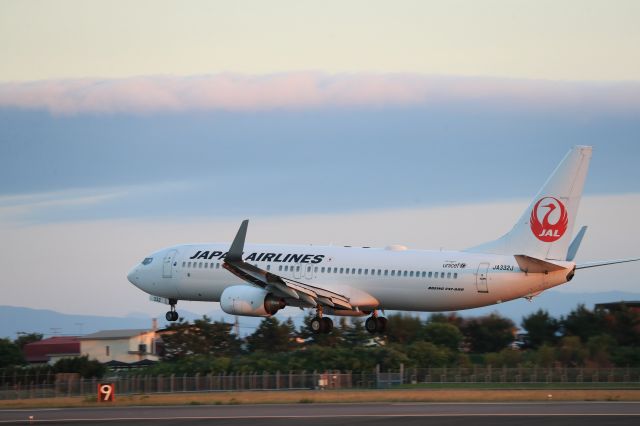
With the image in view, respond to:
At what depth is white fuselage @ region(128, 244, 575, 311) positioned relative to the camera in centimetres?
6053

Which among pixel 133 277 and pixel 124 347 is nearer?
pixel 133 277

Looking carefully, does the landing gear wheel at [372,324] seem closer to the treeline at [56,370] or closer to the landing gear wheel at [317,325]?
the landing gear wheel at [317,325]

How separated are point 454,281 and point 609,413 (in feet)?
60.8

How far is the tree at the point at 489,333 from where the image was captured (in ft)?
256

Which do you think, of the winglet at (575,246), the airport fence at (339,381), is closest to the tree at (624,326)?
the airport fence at (339,381)

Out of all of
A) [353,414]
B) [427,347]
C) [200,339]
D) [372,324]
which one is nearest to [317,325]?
[372,324]

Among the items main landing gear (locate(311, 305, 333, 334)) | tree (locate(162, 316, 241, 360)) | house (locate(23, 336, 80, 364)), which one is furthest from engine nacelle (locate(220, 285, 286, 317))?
house (locate(23, 336, 80, 364))

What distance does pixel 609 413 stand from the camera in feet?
143

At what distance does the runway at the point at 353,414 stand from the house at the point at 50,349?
4746 cm

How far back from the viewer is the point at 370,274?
6438 cm

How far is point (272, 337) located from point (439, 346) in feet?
45.1

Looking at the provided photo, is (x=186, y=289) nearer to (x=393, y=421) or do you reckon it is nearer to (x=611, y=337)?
(x=611, y=337)

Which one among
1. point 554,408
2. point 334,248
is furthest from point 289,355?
point 554,408

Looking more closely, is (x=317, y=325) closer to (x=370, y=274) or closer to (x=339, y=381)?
(x=339, y=381)
